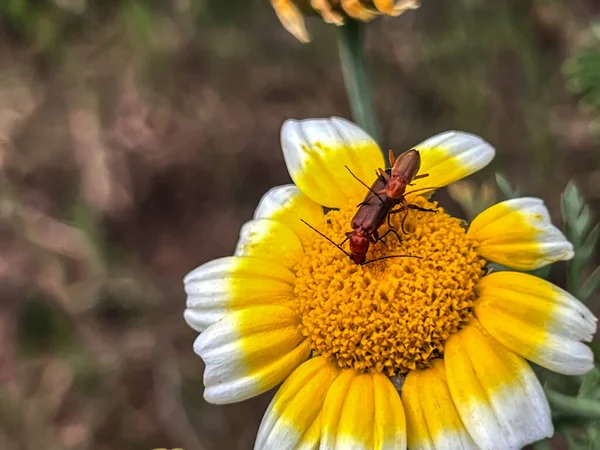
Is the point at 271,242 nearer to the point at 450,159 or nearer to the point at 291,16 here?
the point at 450,159

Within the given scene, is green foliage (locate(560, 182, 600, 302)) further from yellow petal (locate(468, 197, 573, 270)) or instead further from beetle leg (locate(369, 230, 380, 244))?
beetle leg (locate(369, 230, 380, 244))

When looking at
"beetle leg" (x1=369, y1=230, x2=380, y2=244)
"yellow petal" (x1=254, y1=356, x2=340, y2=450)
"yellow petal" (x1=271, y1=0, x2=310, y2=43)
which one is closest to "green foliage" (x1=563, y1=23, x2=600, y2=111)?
"yellow petal" (x1=271, y1=0, x2=310, y2=43)

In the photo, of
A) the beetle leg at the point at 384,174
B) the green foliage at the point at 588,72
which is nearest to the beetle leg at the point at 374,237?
the beetle leg at the point at 384,174

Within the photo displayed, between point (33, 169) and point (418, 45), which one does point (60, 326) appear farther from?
point (418, 45)

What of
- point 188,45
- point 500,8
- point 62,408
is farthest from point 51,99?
point 500,8

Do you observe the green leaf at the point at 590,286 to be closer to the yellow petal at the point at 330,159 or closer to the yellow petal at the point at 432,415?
the yellow petal at the point at 432,415

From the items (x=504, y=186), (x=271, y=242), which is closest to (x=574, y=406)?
(x=504, y=186)
